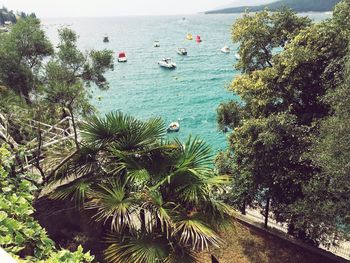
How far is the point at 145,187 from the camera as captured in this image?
19.1 ft

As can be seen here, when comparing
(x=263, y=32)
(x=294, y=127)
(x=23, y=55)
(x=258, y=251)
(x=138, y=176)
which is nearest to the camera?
(x=138, y=176)

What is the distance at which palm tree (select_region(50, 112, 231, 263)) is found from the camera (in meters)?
5.37

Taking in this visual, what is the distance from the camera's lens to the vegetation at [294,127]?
303 inches

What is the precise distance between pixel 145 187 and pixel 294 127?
499 cm

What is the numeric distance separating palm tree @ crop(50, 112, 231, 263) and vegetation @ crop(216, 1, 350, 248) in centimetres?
308

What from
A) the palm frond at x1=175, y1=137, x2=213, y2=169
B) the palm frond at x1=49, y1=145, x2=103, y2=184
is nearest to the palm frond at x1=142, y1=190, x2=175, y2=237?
the palm frond at x1=175, y1=137, x2=213, y2=169

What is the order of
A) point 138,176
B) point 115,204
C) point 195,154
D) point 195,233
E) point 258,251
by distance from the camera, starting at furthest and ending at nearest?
point 258,251, point 195,154, point 138,176, point 115,204, point 195,233

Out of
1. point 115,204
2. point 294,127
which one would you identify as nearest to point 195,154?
point 115,204

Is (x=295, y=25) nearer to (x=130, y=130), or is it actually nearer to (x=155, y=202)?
(x=130, y=130)

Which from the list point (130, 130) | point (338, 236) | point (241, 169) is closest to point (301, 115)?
point (241, 169)

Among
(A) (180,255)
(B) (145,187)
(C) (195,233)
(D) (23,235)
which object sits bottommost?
(A) (180,255)

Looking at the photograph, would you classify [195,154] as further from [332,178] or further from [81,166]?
[332,178]

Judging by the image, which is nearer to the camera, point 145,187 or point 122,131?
point 145,187

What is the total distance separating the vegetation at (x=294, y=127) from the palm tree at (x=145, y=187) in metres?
3.08
